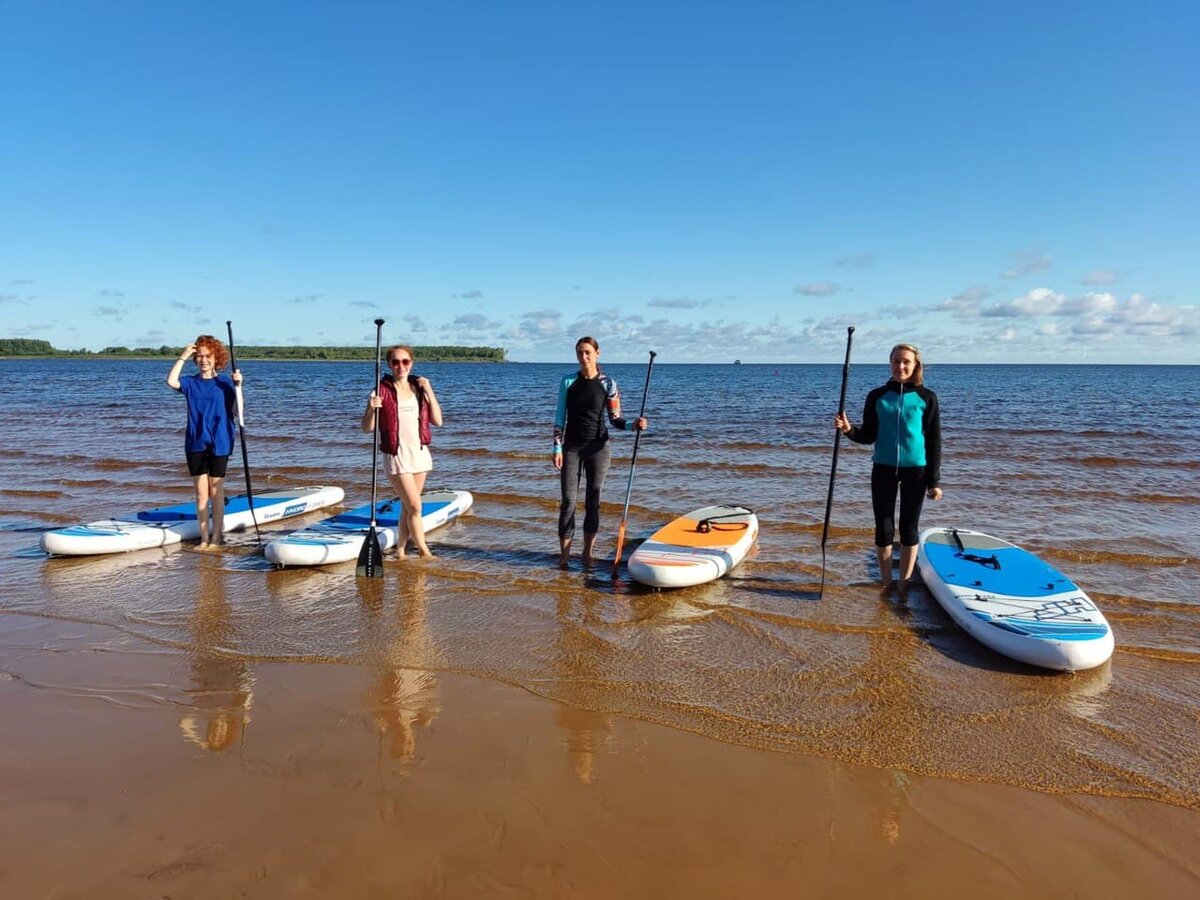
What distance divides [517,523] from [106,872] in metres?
7.15

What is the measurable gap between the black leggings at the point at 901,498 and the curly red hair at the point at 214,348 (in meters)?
6.59

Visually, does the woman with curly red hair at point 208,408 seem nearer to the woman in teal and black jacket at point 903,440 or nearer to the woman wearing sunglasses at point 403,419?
the woman wearing sunglasses at point 403,419

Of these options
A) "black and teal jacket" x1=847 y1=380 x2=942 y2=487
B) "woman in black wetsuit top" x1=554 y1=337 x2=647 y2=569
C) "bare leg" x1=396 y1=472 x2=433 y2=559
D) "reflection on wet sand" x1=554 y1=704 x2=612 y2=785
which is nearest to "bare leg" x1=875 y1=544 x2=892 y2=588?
"black and teal jacket" x1=847 y1=380 x2=942 y2=487

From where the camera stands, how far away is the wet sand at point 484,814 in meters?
2.92

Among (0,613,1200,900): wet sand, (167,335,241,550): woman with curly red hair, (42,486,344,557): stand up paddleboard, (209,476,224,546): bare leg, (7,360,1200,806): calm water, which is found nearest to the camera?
(0,613,1200,900): wet sand

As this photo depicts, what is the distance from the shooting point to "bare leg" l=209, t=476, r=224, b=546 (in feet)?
26.8

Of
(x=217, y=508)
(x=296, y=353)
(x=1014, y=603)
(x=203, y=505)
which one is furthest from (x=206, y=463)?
(x=296, y=353)

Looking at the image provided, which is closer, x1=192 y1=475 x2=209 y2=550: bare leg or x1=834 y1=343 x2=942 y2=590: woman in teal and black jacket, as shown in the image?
x1=834 y1=343 x2=942 y2=590: woman in teal and black jacket

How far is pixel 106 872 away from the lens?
114 inches

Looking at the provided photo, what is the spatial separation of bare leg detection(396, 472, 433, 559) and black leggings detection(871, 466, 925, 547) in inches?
167

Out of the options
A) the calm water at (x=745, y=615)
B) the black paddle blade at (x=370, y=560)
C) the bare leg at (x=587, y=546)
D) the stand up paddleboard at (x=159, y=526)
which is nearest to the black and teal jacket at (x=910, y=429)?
the calm water at (x=745, y=615)

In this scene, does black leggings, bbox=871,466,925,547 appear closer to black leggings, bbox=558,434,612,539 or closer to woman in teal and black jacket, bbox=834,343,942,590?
woman in teal and black jacket, bbox=834,343,942,590

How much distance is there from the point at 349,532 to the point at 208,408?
6.25ft

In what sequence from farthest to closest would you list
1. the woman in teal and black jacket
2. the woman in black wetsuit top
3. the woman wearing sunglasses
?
1. the woman wearing sunglasses
2. the woman in black wetsuit top
3. the woman in teal and black jacket
